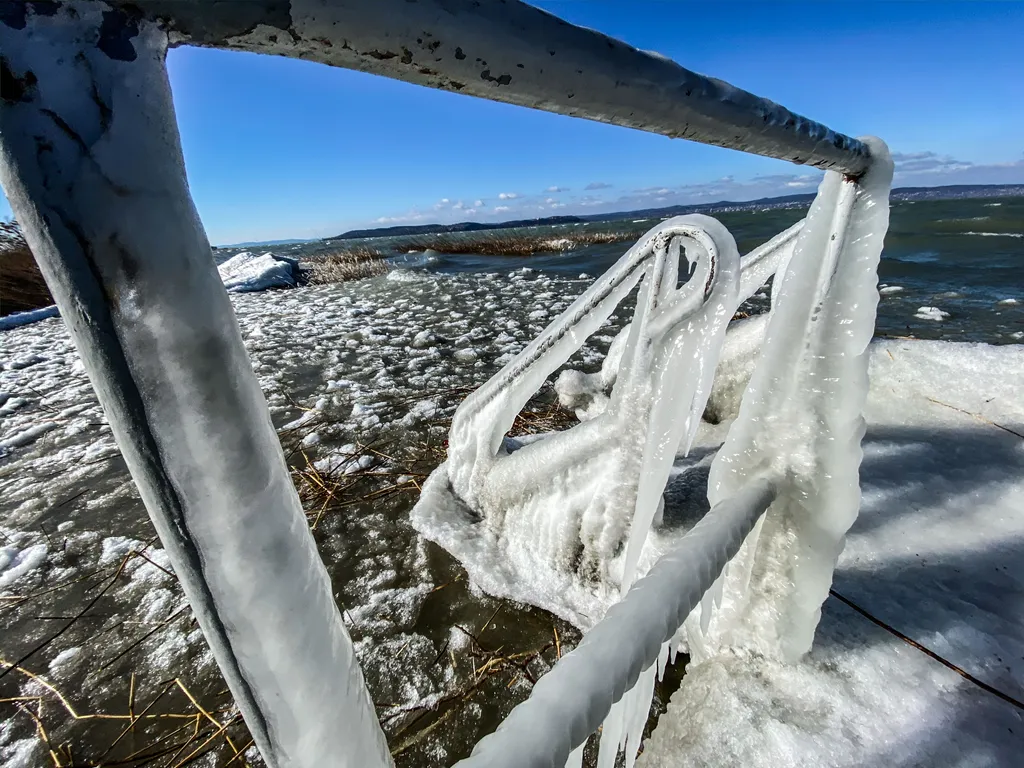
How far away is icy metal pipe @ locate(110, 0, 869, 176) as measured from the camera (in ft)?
0.86

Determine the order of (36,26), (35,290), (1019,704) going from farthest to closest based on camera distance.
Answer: (35,290) → (1019,704) → (36,26)

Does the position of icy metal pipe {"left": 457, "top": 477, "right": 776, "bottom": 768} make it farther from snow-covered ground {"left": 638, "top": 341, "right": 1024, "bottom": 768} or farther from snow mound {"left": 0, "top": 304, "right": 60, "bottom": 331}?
snow mound {"left": 0, "top": 304, "right": 60, "bottom": 331}

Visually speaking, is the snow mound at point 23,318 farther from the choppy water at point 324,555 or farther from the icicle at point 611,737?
the icicle at point 611,737

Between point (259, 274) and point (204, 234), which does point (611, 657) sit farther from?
point (259, 274)

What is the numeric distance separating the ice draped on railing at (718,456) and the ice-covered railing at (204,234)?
25 centimetres

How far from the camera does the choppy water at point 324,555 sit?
150cm

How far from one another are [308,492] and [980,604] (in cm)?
265

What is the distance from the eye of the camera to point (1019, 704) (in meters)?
0.90

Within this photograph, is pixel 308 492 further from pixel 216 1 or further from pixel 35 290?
pixel 35 290

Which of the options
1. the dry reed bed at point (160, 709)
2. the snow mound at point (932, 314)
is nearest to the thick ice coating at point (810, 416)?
the dry reed bed at point (160, 709)

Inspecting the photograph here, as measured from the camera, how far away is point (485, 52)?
34 centimetres

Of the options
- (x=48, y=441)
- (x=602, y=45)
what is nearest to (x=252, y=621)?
(x=602, y=45)

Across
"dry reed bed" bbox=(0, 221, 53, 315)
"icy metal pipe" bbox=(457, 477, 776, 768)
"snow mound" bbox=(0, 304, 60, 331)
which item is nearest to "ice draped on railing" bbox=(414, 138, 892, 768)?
"icy metal pipe" bbox=(457, 477, 776, 768)

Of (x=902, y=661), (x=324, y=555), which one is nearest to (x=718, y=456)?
(x=902, y=661)
